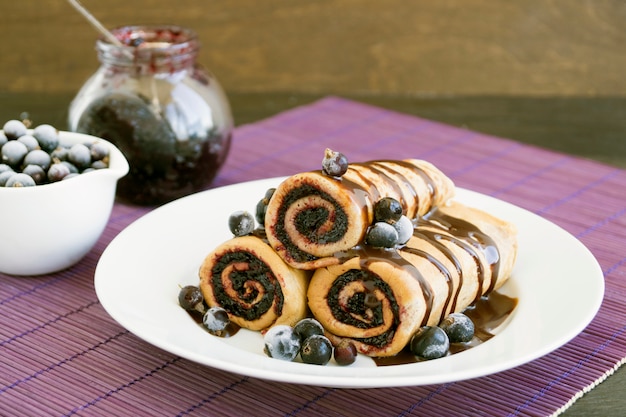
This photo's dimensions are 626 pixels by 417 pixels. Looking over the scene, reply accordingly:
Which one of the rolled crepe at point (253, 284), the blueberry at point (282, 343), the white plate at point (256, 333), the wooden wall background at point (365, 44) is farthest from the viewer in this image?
the wooden wall background at point (365, 44)

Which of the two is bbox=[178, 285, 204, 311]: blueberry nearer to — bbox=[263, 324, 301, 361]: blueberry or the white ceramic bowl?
bbox=[263, 324, 301, 361]: blueberry

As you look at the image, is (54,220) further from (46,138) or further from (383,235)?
(383,235)

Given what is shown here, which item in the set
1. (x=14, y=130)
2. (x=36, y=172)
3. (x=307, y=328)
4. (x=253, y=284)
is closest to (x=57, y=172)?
(x=36, y=172)

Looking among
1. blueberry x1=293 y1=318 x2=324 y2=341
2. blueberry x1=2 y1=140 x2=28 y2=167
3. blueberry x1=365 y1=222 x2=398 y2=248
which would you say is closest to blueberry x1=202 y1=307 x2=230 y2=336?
blueberry x1=293 y1=318 x2=324 y2=341

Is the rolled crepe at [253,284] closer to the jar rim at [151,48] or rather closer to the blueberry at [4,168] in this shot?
the blueberry at [4,168]

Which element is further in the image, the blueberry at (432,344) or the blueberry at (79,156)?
the blueberry at (79,156)

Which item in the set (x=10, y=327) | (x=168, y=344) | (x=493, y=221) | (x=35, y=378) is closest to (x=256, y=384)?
(x=168, y=344)

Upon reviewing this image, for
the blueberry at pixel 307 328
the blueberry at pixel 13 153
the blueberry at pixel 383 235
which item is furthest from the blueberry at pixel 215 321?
the blueberry at pixel 13 153
